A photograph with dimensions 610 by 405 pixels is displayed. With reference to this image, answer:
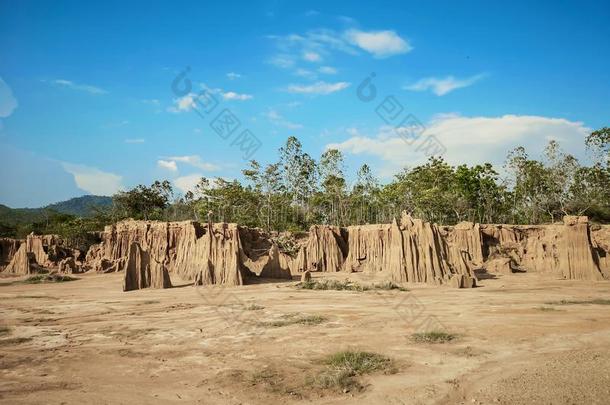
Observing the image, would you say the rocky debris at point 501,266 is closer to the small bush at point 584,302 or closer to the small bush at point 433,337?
the small bush at point 584,302

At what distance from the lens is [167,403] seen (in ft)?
20.7

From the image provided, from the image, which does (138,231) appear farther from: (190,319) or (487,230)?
(487,230)

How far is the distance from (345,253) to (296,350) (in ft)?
82.2

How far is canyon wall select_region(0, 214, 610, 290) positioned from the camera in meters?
21.8

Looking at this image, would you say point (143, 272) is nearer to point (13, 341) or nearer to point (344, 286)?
point (344, 286)

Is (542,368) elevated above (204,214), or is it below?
below

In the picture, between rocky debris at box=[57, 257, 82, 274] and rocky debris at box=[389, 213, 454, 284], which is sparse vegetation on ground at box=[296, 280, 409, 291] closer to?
rocky debris at box=[389, 213, 454, 284]

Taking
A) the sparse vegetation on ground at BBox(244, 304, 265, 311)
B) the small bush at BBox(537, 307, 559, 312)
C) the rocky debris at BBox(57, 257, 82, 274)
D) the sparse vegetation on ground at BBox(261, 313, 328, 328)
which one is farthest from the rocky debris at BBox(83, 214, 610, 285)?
the sparse vegetation on ground at BBox(261, 313, 328, 328)

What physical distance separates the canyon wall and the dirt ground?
552 cm

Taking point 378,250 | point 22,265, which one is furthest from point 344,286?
point 22,265

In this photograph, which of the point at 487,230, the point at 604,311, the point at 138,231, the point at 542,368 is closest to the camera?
the point at 542,368

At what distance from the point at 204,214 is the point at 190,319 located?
141 ft

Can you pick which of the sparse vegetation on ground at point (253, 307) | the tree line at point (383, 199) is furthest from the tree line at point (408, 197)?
the sparse vegetation on ground at point (253, 307)

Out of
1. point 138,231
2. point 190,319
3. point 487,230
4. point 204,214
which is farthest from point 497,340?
point 204,214
